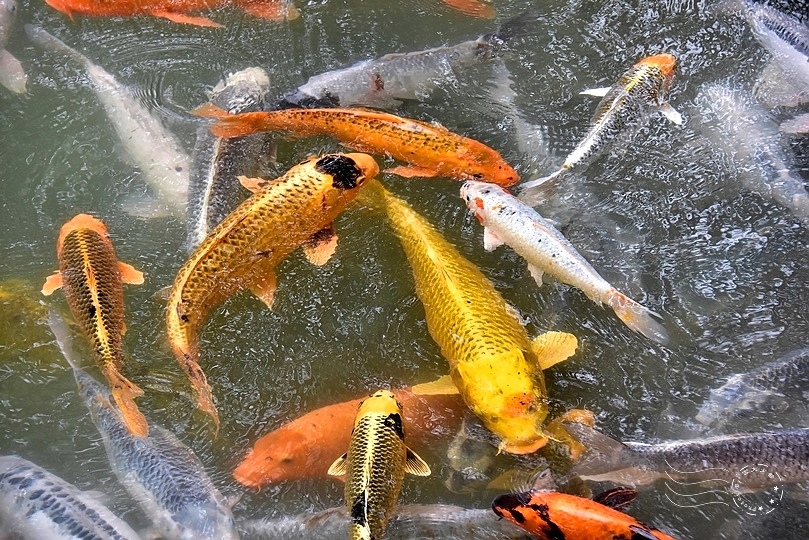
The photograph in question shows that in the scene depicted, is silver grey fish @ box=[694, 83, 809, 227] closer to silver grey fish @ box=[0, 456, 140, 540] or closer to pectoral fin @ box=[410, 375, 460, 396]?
pectoral fin @ box=[410, 375, 460, 396]

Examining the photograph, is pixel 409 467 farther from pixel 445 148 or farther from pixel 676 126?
pixel 676 126

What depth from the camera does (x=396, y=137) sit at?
149 inches

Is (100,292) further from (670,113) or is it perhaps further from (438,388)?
(670,113)

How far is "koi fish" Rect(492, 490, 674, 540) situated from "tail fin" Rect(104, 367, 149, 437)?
1.56 meters

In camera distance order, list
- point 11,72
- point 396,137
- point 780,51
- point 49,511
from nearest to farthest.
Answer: point 49,511 < point 396,137 < point 780,51 < point 11,72

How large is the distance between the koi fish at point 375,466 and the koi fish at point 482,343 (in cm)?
31

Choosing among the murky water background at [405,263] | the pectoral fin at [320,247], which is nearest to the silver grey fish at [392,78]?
the murky water background at [405,263]

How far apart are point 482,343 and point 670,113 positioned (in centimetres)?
194

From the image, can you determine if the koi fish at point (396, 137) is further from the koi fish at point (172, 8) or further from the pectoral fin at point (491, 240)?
the koi fish at point (172, 8)

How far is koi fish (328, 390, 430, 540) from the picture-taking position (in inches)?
Answer: 103

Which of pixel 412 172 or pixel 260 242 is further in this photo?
pixel 412 172

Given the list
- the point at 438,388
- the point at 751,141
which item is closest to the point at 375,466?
the point at 438,388

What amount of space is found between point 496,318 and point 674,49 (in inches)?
97.4

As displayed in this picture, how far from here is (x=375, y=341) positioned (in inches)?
139
